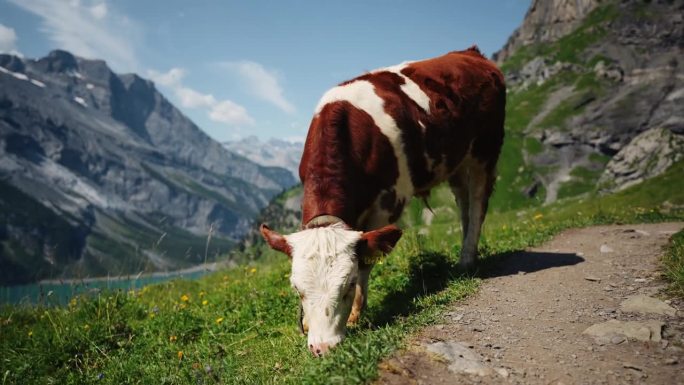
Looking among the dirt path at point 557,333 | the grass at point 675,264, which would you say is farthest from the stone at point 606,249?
the grass at point 675,264

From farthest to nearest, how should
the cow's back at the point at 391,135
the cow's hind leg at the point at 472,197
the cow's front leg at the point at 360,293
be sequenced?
the cow's hind leg at the point at 472,197, the cow's front leg at the point at 360,293, the cow's back at the point at 391,135

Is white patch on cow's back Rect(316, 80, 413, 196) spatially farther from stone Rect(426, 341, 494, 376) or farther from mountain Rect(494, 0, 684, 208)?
mountain Rect(494, 0, 684, 208)

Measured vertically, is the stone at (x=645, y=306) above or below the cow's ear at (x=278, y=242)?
below

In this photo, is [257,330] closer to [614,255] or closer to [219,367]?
[219,367]

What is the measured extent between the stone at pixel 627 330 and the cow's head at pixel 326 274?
2.62 metres

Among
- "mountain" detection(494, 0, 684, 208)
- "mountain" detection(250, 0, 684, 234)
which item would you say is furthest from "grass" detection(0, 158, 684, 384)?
"mountain" detection(494, 0, 684, 208)

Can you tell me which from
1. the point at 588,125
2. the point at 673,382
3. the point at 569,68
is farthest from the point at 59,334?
the point at 569,68

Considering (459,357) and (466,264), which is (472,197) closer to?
(466,264)

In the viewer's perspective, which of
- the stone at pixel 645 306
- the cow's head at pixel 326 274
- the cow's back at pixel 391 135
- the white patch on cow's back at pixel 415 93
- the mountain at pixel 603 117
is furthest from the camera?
the mountain at pixel 603 117

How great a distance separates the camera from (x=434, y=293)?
7461 mm

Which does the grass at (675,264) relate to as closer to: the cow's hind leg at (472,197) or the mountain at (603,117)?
the cow's hind leg at (472,197)

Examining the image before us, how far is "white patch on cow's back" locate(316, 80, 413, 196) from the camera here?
7109mm

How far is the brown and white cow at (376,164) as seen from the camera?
5336mm

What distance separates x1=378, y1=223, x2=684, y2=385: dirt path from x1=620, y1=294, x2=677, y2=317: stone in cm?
1
